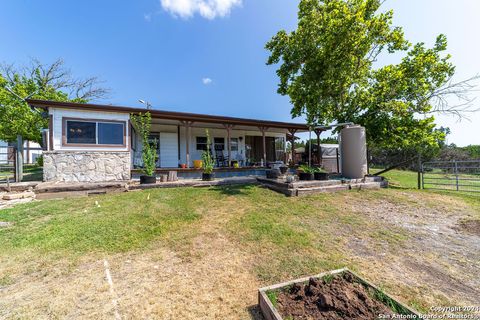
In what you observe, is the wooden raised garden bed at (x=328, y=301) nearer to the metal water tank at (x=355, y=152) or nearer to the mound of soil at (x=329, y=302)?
the mound of soil at (x=329, y=302)

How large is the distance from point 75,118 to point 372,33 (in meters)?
12.8

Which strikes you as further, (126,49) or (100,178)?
(126,49)

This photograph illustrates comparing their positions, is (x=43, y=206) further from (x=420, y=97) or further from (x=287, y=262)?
(x=420, y=97)

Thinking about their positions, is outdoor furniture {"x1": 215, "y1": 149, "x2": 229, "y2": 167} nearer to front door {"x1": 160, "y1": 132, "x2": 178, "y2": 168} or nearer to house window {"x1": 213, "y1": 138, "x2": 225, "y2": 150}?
house window {"x1": 213, "y1": 138, "x2": 225, "y2": 150}

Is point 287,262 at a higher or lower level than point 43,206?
lower

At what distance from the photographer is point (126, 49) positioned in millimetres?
14539

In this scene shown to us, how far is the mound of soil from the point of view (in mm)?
1711

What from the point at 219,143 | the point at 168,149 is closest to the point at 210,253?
the point at 168,149

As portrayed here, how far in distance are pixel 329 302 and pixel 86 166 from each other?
9.55m

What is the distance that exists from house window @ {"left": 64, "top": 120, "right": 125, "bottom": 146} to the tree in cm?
407

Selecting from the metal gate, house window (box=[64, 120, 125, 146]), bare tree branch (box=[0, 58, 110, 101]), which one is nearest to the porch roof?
house window (box=[64, 120, 125, 146])

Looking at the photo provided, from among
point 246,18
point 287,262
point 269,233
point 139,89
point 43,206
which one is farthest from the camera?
point 139,89

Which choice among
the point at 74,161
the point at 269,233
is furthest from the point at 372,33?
the point at 74,161

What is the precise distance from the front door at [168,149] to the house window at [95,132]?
3619mm
